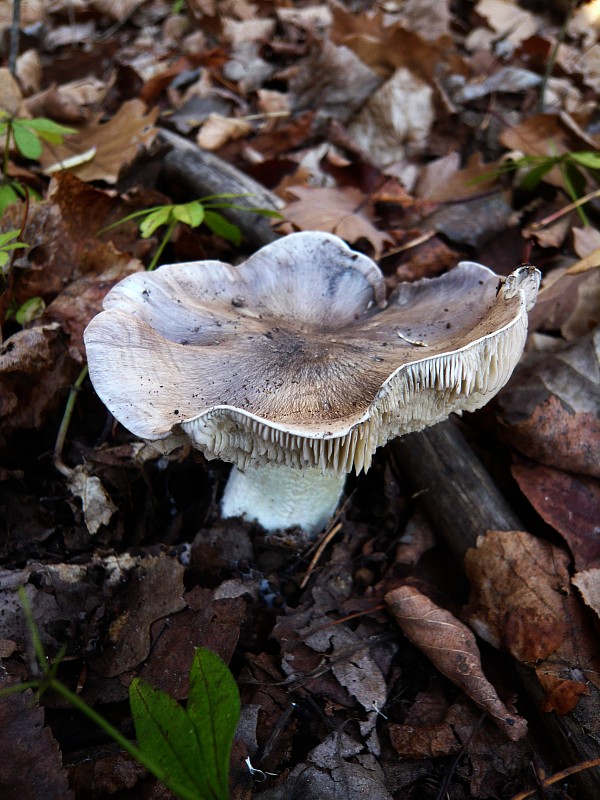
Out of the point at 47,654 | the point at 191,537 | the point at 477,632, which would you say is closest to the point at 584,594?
the point at 477,632

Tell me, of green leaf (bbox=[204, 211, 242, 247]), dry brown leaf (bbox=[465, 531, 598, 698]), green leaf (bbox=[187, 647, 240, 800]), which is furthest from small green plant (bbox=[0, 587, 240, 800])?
green leaf (bbox=[204, 211, 242, 247])

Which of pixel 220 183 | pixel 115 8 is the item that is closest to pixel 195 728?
pixel 220 183

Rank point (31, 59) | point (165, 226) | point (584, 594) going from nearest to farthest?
point (584, 594) → point (165, 226) → point (31, 59)

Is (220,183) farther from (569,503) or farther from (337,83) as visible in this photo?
(569,503)

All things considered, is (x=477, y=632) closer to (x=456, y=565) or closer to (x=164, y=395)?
(x=456, y=565)

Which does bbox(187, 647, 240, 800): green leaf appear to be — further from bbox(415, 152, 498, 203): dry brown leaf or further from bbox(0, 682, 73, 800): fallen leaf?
bbox(415, 152, 498, 203): dry brown leaf

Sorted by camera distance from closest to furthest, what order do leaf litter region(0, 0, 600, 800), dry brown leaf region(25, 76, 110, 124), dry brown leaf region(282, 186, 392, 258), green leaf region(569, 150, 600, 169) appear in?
leaf litter region(0, 0, 600, 800)
green leaf region(569, 150, 600, 169)
dry brown leaf region(282, 186, 392, 258)
dry brown leaf region(25, 76, 110, 124)
